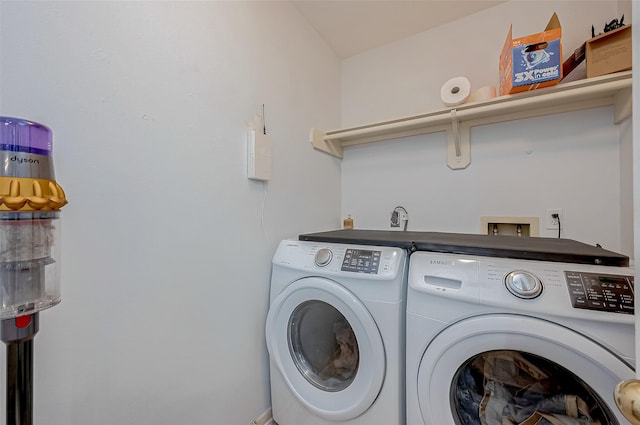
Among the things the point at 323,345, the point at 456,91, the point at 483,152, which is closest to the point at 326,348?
the point at 323,345

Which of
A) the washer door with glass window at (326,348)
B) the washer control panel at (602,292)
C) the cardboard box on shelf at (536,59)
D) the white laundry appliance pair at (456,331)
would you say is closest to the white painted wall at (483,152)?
the cardboard box on shelf at (536,59)

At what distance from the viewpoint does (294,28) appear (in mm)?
1449

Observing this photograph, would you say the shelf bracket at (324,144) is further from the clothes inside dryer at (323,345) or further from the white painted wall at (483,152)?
the clothes inside dryer at (323,345)

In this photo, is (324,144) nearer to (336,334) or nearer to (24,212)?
(336,334)

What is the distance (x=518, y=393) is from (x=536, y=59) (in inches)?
50.6

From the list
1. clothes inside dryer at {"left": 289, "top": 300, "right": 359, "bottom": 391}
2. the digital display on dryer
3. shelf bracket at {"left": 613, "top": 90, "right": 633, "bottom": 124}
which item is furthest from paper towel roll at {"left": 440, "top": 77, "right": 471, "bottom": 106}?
clothes inside dryer at {"left": 289, "top": 300, "right": 359, "bottom": 391}

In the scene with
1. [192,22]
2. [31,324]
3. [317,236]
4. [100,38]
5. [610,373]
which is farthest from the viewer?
[317,236]

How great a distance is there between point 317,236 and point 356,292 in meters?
0.33

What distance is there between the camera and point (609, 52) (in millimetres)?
1021

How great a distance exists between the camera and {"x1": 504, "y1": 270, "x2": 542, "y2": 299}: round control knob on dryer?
677 millimetres

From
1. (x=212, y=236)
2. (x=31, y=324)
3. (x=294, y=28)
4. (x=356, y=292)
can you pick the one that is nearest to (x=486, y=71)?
(x=294, y=28)

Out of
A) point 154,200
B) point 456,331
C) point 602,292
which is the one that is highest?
point 154,200

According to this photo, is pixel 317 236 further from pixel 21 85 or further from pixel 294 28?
pixel 294 28

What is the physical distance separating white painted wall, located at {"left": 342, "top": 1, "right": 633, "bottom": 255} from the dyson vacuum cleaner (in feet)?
5.27
